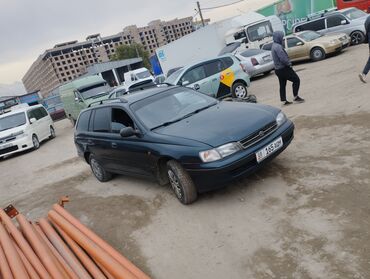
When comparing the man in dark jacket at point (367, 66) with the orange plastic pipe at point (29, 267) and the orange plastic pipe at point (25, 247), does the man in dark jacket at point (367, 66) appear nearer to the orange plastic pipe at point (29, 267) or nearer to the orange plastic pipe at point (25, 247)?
the orange plastic pipe at point (25, 247)

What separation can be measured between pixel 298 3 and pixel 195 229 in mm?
28402

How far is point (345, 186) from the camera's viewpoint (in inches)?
174

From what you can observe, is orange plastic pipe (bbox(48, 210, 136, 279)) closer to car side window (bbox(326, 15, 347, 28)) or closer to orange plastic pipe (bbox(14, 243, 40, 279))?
orange plastic pipe (bbox(14, 243, 40, 279))

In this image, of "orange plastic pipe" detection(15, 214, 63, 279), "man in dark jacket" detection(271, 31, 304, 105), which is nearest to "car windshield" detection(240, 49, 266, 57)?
"man in dark jacket" detection(271, 31, 304, 105)

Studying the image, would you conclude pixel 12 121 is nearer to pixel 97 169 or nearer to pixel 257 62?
pixel 97 169

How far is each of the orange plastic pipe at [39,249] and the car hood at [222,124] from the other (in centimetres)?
212

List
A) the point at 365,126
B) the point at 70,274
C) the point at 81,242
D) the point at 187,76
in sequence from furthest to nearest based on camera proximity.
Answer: the point at 187,76 → the point at 365,126 → the point at 81,242 → the point at 70,274

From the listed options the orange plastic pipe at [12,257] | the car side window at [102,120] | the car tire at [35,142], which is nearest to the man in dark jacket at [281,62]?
the car side window at [102,120]

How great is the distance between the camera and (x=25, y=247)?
379cm

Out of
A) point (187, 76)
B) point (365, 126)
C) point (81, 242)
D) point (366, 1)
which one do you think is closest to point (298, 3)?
point (366, 1)

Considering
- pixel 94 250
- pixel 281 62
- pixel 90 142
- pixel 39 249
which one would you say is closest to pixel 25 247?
pixel 39 249

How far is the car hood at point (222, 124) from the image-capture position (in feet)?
15.6

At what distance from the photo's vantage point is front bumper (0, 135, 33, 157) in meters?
14.5

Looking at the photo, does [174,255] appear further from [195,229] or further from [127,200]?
[127,200]
